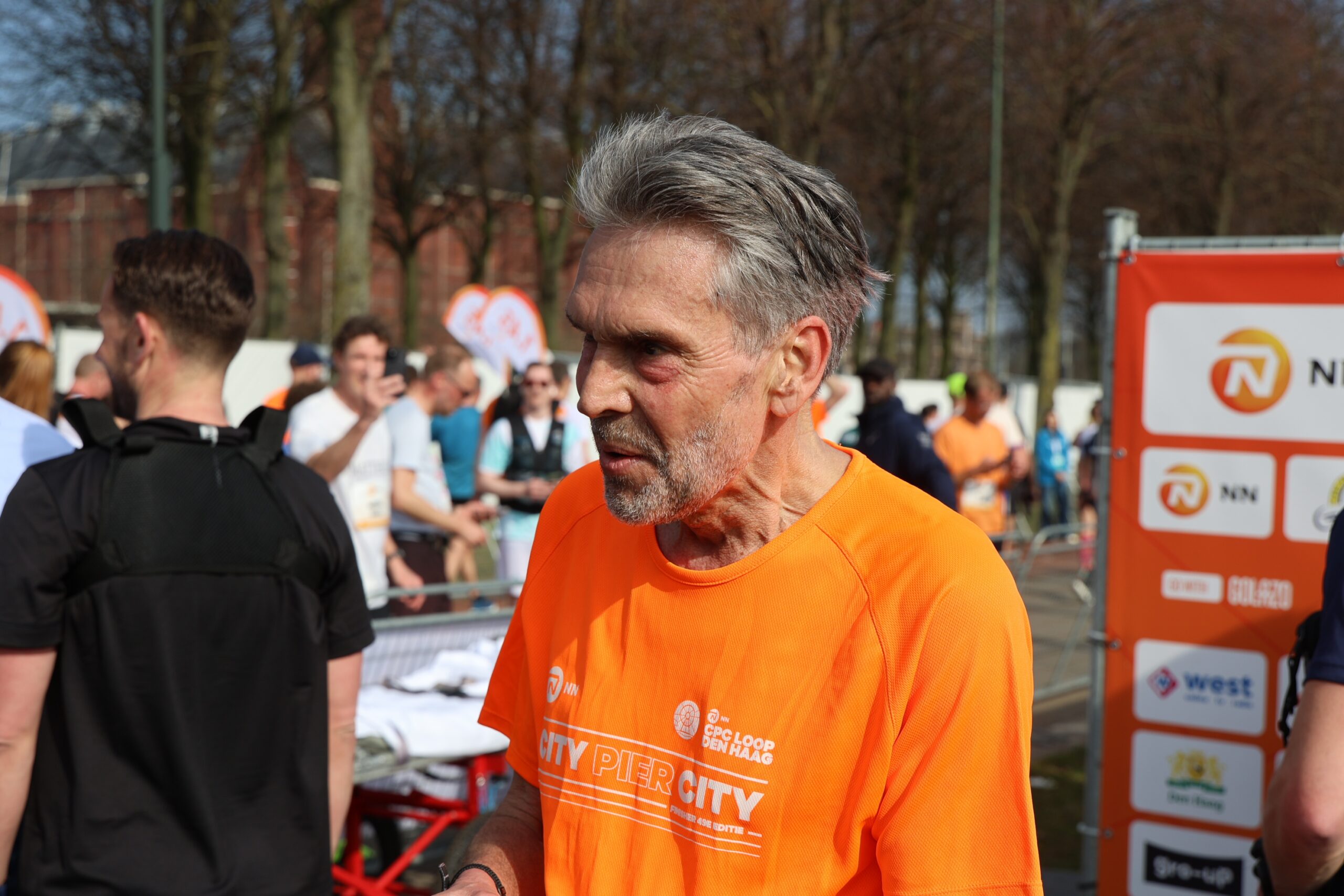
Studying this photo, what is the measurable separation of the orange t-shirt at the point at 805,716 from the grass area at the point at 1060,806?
163 inches

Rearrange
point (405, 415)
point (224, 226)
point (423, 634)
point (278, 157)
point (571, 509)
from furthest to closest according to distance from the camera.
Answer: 1. point (224, 226)
2. point (278, 157)
3. point (405, 415)
4. point (423, 634)
5. point (571, 509)

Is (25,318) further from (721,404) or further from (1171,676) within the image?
(721,404)

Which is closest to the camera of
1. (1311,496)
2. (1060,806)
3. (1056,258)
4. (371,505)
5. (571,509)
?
(571,509)

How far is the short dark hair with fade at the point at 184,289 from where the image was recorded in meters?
2.80

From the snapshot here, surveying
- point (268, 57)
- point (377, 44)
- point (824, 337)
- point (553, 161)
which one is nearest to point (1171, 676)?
point (824, 337)

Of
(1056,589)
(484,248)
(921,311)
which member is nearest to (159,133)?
(1056,589)

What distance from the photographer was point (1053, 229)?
25547mm

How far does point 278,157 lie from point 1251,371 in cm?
1881

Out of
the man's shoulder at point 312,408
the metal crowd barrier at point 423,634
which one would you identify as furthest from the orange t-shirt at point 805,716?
the man's shoulder at point 312,408

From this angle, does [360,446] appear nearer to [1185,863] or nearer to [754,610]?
[1185,863]

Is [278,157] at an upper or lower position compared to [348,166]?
upper

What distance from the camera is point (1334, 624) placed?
2.33 metres

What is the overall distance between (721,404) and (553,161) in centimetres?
2389

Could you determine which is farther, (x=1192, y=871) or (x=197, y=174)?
(x=197, y=174)
